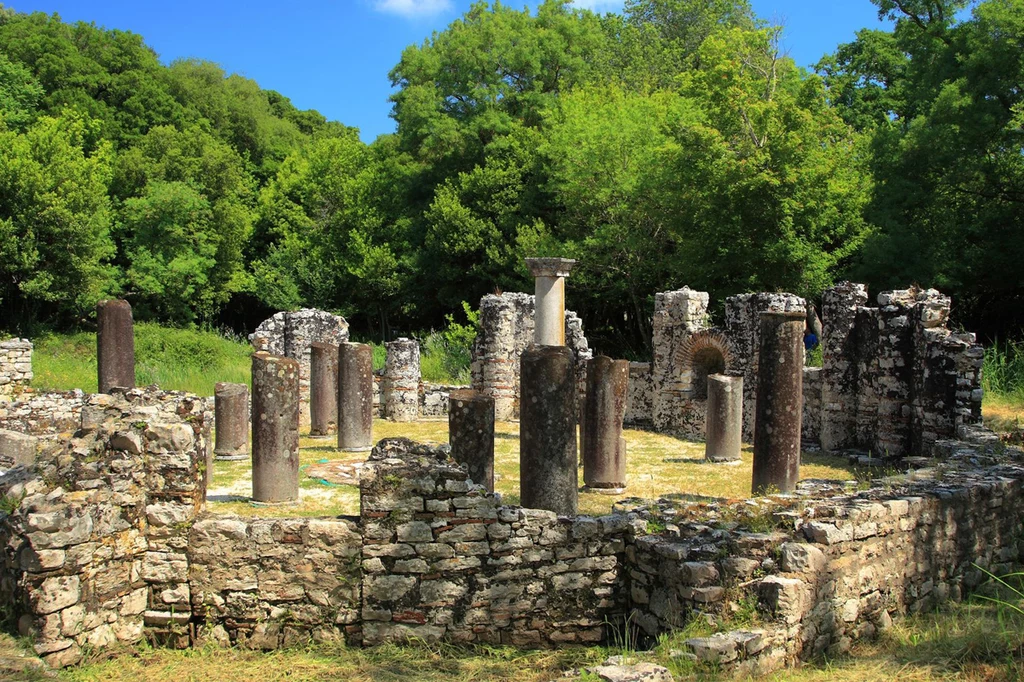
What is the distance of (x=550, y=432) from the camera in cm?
893

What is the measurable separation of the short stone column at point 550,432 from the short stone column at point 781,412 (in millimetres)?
3234

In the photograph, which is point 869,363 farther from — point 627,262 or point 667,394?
point 627,262

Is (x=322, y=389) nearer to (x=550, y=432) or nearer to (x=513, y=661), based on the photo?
(x=550, y=432)

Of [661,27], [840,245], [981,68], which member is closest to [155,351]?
[840,245]

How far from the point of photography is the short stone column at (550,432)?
8922 millimetres

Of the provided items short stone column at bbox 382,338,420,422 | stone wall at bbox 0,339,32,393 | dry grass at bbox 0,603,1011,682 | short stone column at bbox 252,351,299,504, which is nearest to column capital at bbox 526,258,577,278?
short stone column at bbox 382,338,420,422

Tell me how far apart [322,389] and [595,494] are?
777 cm

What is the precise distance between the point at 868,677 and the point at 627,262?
22.9m

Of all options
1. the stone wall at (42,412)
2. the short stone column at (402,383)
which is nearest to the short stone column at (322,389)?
the short stone column at (402,383)

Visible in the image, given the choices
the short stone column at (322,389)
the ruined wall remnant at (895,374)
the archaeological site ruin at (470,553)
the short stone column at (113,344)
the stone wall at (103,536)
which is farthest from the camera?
the short stone column at (322,389)

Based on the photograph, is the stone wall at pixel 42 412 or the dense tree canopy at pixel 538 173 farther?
the dense tree canopy at pixel 538 173

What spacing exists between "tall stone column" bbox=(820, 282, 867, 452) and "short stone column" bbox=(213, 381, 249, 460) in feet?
36.7

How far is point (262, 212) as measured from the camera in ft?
136

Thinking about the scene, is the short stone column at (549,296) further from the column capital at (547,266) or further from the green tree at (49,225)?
the green tree at (49,225)
